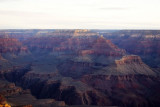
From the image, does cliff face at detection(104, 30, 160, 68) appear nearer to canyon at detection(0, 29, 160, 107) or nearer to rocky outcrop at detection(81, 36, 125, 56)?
canyon at detection(0, 29, 160, 107)

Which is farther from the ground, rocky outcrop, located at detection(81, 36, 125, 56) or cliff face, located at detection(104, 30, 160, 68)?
rocky outcrop, located at detection(81, 36, 125, 56)

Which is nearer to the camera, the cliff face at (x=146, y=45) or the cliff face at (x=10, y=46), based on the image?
the cliff face at (x=146, y=45)

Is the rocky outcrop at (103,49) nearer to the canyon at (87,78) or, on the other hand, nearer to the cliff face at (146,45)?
the canyon at (87,78)

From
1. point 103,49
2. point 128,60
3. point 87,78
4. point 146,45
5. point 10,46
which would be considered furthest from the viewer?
point 10,46

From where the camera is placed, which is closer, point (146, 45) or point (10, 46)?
point (146, 45)

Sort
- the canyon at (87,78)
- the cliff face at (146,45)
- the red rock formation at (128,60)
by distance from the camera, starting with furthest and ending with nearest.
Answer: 1. the cliff face at (146,45)
2. the red rock formation at (128,60)
3. the canyon at (87,78)

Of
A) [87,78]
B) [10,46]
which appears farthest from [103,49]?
[10,46]

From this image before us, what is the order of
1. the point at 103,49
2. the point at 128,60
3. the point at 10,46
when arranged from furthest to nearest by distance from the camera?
the point at 10,46, the point at 103,49, the point at 128,60

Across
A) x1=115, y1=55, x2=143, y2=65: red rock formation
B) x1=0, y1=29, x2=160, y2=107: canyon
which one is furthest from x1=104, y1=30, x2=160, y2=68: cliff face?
x1=115, y1=55, x2=143, y2=65: red rock formation

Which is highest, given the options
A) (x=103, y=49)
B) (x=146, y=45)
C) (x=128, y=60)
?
Result: (x=103, y=49)

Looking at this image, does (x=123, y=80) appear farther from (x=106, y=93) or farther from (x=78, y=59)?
(x=78, y=59)

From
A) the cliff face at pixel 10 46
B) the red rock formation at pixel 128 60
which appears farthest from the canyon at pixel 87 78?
the cliff face at pixel 10 46

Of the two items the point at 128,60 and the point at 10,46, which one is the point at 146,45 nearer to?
the point at 128,60
